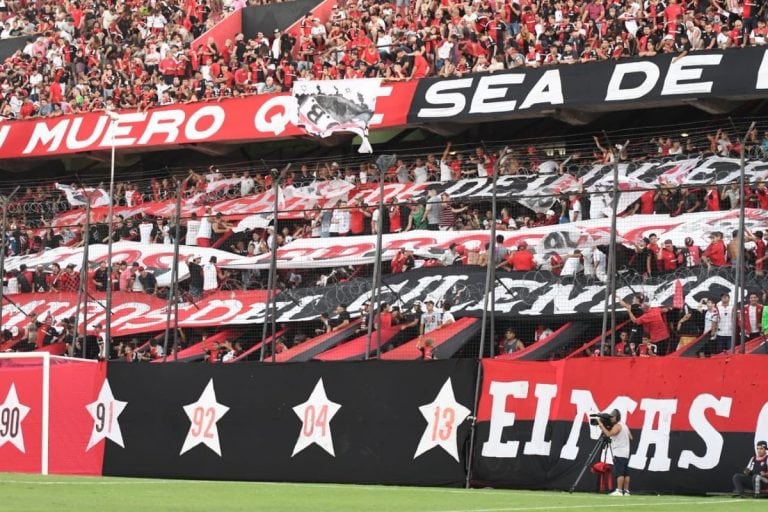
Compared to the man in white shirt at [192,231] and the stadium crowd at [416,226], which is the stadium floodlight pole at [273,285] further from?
the man in white shirt at [192,231]

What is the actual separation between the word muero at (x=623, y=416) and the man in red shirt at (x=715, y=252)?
1759 millimetres

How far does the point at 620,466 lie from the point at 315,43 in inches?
727

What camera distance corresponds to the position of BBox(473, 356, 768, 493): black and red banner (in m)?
18.5

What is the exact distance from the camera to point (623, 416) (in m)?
19.4

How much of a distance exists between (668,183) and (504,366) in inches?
231

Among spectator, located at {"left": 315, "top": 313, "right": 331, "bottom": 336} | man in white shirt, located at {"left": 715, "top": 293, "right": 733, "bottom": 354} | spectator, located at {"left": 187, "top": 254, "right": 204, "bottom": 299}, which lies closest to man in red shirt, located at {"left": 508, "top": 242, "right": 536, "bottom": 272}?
man in white shirt, located at {"left": 715, "top": 293, "right": 733, "bottom": 354}

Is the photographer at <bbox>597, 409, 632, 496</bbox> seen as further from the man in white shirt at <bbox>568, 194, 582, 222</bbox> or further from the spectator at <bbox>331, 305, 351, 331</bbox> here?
the spectator at <bbox>331, 305, 351, 331</bbox>

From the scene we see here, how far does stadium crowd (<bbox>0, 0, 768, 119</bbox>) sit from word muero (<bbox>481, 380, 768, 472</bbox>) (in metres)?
9.47

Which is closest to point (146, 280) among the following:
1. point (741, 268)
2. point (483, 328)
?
point (483, 328)

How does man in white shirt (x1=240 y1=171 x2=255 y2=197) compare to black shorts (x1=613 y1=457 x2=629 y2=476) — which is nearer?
black shorts (x1=613 y1=457 x2=629 y2=476)

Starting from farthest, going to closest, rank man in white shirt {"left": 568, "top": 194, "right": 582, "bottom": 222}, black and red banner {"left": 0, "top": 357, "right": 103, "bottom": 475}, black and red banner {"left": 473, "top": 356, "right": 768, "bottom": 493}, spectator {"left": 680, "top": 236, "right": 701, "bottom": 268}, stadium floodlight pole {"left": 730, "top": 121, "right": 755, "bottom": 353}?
1. black and red banner {"left": 0, "top": 357, "right": 103, "bottom": 475}
2. man in white shirt {"left": 568, "top": 194, "right": 582, "bottom": 222}
3. spectator {"left": 680, "top": 236, "right": 701, "bottom": 268}
4. black and red banner {"left": 473, "top": 356, "right": 768, "bottom": 493}
5. stadium floodlight pole {"left": 730, "top": 121, "right": 755, "bottom": 353}

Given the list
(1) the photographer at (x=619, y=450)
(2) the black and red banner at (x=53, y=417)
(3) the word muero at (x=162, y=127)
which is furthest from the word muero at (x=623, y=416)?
(3) the word muero at (x=162, y=127)

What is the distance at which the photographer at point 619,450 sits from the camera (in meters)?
18.9

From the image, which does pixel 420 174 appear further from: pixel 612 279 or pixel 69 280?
pixel 612 279
